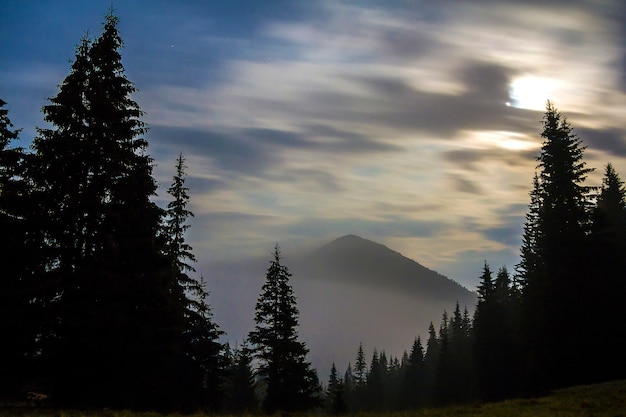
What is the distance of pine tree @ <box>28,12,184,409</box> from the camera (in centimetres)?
1881

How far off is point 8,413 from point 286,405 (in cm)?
2437

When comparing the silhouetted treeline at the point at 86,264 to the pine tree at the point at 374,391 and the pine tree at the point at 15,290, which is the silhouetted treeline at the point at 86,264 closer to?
the pine tree at the point at 15,290

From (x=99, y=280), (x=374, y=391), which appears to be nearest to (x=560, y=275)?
(x=99, y=280)

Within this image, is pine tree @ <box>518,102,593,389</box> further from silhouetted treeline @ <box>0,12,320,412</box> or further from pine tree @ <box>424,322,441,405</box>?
pine tree @ <box>424,322,441,405</box>

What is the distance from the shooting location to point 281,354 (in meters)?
36.2

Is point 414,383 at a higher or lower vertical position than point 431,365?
lower

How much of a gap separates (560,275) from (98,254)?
98.0 feet

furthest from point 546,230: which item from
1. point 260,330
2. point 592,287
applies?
point 260,330

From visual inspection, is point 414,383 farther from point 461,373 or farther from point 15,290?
point 15,290

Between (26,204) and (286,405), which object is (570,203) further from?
(26,204)

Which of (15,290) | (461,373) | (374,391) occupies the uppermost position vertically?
(15,290)

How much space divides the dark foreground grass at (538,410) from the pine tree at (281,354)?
19.4 m

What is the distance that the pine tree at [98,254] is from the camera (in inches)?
741

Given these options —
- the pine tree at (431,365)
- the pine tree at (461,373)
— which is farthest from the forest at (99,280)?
the pine tree at (431,365)
